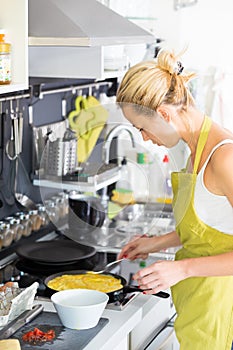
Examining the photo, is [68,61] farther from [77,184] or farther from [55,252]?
[55,252]

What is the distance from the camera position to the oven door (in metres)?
2.17

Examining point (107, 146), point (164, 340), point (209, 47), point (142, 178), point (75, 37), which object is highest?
point (75, 37)

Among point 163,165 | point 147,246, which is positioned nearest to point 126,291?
point 147,246

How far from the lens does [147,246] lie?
2.18 metres

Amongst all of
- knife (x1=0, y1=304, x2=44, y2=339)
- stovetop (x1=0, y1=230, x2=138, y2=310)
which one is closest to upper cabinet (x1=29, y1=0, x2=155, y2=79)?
stovetop (x1=0, y1=230, x2=138, y2=310)

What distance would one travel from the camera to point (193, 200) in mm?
1916

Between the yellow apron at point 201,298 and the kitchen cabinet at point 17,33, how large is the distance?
0.52 meters

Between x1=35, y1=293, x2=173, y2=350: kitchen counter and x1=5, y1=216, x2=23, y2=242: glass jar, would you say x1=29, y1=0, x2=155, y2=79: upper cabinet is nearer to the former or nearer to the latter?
x1=5, y1=216, x2=23, y2=242: glass jar

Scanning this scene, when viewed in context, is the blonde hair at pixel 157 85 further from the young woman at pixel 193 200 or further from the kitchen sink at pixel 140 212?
the kitchen sink at pixel 140 212

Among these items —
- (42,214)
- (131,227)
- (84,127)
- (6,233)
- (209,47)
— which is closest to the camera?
(6,233)

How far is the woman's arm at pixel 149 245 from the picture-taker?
217 centimetres

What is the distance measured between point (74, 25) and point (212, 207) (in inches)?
25.4

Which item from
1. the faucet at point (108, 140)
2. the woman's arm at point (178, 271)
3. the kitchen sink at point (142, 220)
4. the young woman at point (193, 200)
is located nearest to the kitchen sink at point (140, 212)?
the kitchen sink at point (142, 220)

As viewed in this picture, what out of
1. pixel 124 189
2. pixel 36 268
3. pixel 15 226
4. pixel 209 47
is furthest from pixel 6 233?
pixel 209 47
